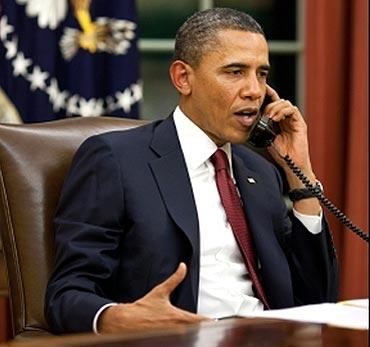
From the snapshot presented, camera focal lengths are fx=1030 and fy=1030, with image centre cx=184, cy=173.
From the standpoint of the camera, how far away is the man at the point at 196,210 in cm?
223

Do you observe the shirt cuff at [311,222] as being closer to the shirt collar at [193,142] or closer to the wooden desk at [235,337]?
the shirt collar at [193,142]

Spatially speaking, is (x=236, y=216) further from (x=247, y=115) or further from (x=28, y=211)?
(x=28, y=211)

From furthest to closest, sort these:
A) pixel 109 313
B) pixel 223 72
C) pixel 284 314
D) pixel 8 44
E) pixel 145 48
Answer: pixel 145 48
pixel 8 44
pixel 223 72
pixel 109 313
pixel 284 314

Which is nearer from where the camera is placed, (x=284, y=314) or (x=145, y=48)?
(x=284, y=314)

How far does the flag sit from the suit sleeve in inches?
40.9

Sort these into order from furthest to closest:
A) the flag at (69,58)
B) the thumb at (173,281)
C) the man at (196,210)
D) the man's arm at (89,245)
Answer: the flag at (69,58)
the man at (196,210)
the man's arm at (89,245)
the thumb at (173,281)

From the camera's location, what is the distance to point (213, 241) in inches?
94.0

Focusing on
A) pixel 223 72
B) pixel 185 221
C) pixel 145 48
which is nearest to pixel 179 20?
pixel 145 48

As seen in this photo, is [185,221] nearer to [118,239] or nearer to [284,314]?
[118,239]

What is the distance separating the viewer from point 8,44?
328cm

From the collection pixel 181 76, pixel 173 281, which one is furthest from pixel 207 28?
pixel 173 281

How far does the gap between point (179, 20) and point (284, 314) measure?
2.38 meters

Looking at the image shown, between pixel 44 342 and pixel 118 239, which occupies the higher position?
pixel 44 342

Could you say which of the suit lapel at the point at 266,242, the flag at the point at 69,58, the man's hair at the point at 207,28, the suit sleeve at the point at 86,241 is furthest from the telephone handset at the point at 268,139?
the flag at the point at 69,58
